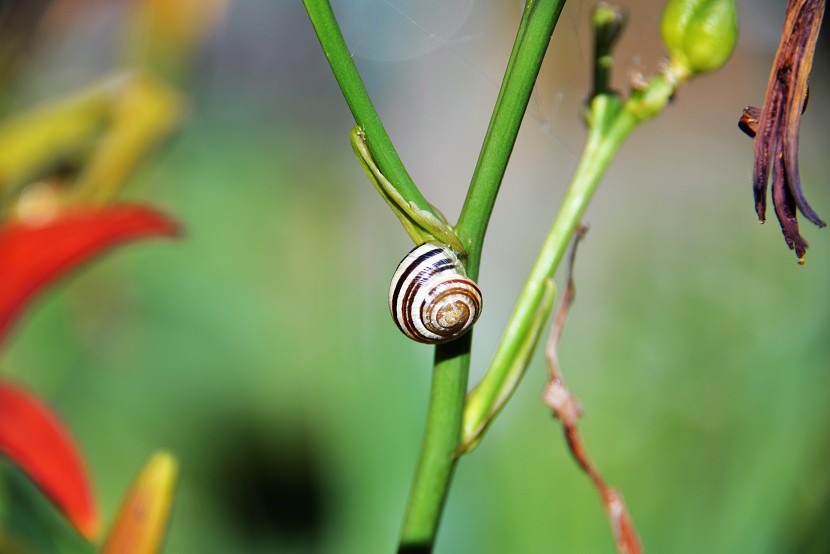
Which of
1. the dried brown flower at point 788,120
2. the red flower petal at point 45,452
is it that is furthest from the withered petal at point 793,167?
the red flower petal at point 45,452

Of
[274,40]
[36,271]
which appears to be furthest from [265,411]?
[274,40]

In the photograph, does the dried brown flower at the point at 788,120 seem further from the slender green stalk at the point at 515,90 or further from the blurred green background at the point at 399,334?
the blurred green background at the point at 399,334

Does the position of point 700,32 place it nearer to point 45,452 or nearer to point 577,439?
point 577,439

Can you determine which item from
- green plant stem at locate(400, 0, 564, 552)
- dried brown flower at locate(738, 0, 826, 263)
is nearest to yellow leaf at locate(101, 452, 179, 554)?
green plant stem at locate(400, 0, 564, 552)

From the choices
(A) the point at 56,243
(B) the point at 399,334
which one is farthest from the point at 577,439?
(B) the point at 399,334

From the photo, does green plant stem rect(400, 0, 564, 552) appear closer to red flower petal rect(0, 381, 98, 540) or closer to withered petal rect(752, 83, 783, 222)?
withered petal rect(752, 83, 783, 222)
